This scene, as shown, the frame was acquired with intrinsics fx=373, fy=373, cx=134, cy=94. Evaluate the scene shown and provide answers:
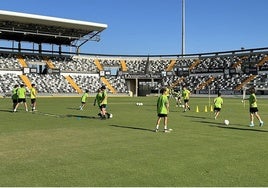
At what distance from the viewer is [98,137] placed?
557 inches

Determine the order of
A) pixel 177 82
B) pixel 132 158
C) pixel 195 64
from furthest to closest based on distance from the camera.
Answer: pixel 195 64
pixel 177 82
pixel 132 158

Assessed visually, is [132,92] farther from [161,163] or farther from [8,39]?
[161,163]

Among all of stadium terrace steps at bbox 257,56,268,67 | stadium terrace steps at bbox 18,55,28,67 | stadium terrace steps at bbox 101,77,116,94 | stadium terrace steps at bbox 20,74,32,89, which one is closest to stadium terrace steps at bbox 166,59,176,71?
stadium terrace steps at bbox 101,77,116,94

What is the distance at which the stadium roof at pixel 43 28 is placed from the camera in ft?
215

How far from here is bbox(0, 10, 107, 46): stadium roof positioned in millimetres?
65562

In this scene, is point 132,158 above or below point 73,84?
below

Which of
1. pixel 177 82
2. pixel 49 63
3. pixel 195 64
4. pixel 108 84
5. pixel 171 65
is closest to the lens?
pixel 49 63

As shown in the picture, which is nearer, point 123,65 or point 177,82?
point 177,82

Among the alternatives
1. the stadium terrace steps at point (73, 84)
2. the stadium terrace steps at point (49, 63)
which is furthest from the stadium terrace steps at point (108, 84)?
the stadium terrace steps at point (49, 63)

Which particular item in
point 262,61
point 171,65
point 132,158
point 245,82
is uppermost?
point 171,65

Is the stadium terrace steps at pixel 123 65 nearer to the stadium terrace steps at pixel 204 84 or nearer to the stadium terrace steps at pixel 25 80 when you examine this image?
the stadium terrace steps at pixel 204 84

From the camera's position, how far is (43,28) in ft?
233

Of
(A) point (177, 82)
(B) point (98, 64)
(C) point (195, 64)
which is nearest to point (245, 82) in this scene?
(A) point (177, 82)

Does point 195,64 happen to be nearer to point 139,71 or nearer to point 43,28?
point 139,71
